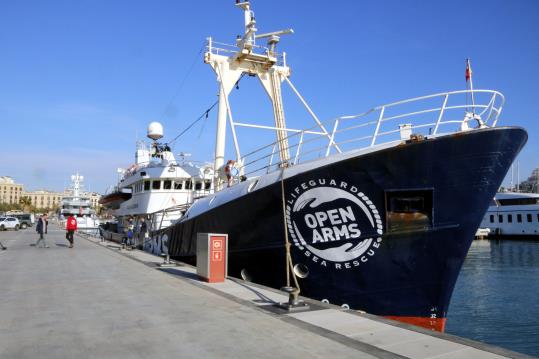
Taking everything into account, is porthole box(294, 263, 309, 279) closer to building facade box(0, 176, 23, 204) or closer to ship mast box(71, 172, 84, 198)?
ship mast box(71, 172, 84, 198)

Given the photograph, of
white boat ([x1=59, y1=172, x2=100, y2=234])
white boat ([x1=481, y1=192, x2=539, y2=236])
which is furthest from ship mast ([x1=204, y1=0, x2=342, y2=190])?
white boat ([x1=481, y1=192, x2=539, y2=236])

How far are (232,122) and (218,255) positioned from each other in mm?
5133

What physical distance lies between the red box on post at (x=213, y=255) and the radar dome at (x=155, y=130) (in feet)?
47.8

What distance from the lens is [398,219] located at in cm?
846

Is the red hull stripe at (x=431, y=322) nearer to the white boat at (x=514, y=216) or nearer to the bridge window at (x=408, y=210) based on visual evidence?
the bridge window at (x=408, y=210)

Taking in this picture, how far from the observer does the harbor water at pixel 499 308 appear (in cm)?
1097

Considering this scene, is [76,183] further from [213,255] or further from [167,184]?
[213,255]

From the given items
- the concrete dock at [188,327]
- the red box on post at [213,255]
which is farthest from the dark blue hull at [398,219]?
the red box on post at [213,255]

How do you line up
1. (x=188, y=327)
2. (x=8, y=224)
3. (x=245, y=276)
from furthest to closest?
(x=8, y=224), (x=245, y=276), (x=188, y=327)

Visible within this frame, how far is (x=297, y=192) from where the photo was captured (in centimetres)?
927

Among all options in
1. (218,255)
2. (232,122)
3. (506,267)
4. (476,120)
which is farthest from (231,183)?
(506,267)

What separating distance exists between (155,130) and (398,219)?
17.7 m

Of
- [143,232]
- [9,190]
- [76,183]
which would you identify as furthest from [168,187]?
[9,190]

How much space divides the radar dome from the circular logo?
15.9m
